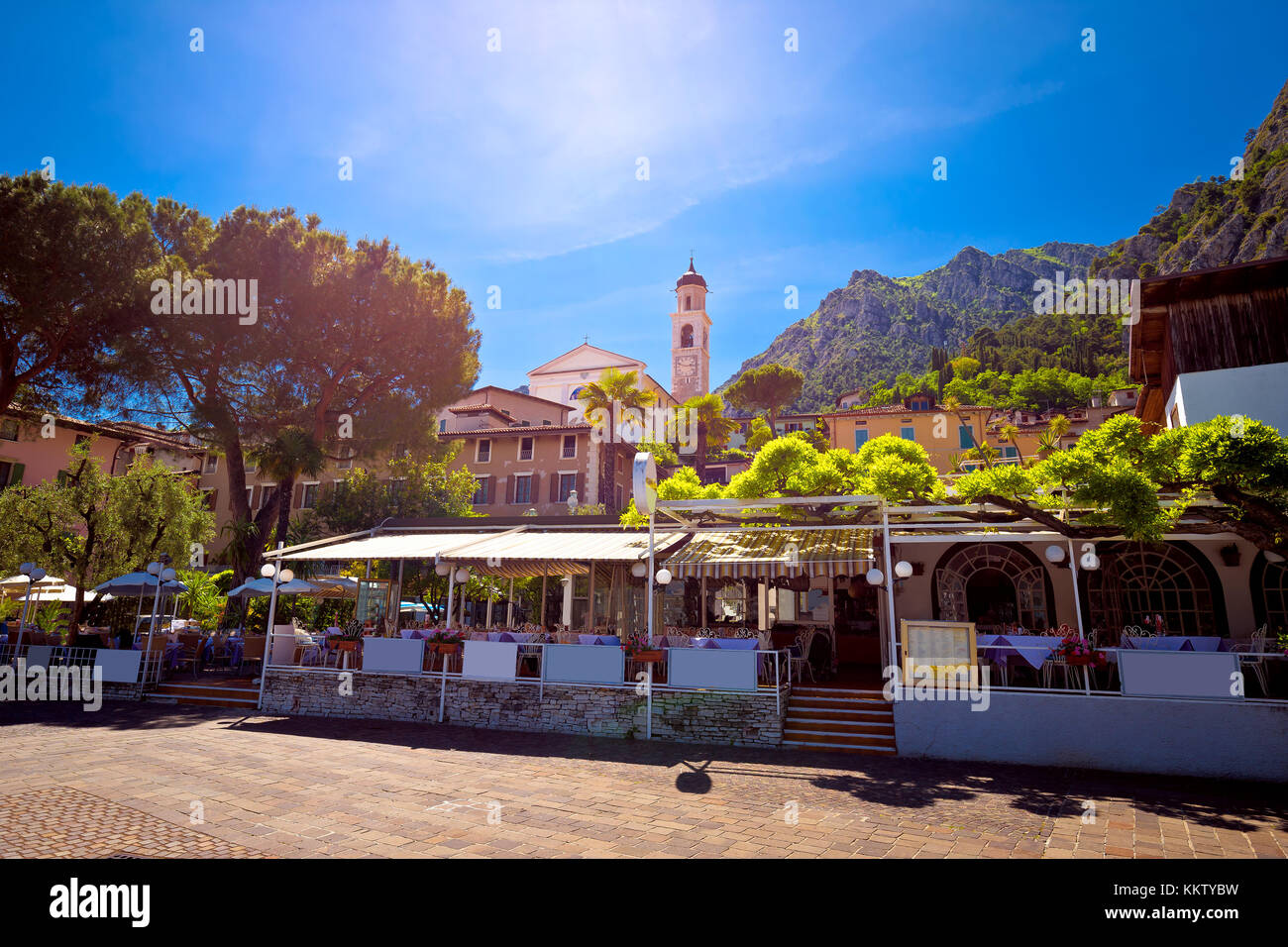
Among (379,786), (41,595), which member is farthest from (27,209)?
(379,786)

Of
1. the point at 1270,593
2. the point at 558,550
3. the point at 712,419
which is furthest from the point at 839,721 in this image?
the point at 712,419

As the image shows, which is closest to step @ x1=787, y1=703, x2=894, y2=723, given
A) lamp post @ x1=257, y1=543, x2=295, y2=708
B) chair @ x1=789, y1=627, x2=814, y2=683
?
chair @ x1=789, y1=627, x2=814, y2=683

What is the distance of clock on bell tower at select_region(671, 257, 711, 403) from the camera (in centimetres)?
6512

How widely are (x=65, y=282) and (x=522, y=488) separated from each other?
21986 millimetres

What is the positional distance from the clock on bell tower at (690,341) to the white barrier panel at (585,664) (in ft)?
175

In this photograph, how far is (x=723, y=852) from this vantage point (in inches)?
213

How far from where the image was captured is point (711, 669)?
11.1m

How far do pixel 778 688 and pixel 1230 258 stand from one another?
60165mm

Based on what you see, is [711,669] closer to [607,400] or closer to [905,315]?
[607,400]

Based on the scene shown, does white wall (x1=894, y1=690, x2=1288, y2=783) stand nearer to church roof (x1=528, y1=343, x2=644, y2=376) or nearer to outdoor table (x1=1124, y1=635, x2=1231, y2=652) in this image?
outdoor table (x1=1124, y1=635, x2=1231, y2=652)

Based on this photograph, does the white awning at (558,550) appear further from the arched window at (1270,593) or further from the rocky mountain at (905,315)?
the rocky mountain at (905,315)

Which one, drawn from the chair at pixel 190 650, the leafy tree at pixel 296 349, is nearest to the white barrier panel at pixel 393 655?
the chair at pixel 190 650

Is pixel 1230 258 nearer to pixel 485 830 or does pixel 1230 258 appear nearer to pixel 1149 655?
pixel 1149 655
